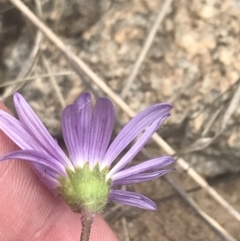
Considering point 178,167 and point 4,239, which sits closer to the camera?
point 4,239

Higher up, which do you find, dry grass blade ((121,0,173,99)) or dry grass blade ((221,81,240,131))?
dry grass blade ((121,0,173,99))

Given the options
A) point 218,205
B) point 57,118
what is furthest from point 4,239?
point 218,205

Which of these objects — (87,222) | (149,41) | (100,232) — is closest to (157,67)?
(149,41)

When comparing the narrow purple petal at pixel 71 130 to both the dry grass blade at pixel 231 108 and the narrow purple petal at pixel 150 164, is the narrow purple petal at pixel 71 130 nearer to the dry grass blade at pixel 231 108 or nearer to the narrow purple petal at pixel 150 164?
the narrow purple petal at pixel 150 164

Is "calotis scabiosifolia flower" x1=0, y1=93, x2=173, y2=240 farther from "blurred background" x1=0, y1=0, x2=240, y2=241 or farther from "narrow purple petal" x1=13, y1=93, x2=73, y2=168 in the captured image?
"blurred background" x1=0, y1=0, x2=240, y2=241

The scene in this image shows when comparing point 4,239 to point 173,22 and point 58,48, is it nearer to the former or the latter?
point 58,48

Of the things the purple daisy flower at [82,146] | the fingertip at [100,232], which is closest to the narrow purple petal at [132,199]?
the purple daisy flower at [82,146]

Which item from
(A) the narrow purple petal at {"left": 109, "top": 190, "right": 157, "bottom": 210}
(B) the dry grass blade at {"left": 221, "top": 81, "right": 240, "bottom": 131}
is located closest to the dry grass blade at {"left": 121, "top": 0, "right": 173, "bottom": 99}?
(B) the dry grass blade at {"left": 221, "top": 81, "right": 240, "bottom": 131}

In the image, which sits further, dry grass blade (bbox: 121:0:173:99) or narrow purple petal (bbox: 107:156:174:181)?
dry grass blade (bbox: 121:0:173:99)

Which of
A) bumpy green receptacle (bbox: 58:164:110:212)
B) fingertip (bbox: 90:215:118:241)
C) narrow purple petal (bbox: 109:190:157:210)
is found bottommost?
bumpy green receptacle (bbox: 58:164:110:212)
